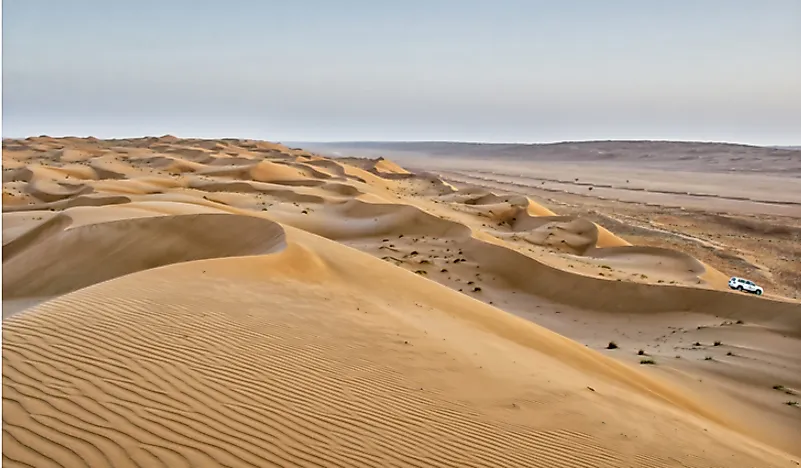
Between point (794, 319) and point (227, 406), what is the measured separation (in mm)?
10287

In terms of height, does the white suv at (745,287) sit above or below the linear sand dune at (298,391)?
below

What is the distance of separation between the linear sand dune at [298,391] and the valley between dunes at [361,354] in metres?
0.02

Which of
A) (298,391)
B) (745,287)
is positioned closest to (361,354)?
(298,391)

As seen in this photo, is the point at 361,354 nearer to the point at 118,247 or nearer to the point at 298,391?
the point at 298,391

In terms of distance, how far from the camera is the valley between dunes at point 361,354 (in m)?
3.73

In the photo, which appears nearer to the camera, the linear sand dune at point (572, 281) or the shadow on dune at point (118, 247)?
the shadow on dune at point (118, 247)

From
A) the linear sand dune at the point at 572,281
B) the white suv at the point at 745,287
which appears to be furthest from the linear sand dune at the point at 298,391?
the white suv at the point at 745,287

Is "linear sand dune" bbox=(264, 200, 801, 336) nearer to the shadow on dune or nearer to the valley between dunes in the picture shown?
the valley between dunes

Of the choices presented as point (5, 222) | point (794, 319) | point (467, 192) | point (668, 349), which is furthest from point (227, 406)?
point (467, 192)

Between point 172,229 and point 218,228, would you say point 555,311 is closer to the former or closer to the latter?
point 218,228

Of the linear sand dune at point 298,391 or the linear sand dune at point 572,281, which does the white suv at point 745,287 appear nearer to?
the linear sand dune at point 572,281

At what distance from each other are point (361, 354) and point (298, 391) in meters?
1.18

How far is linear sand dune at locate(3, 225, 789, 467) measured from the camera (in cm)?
354

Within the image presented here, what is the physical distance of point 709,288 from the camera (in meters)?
12.3
